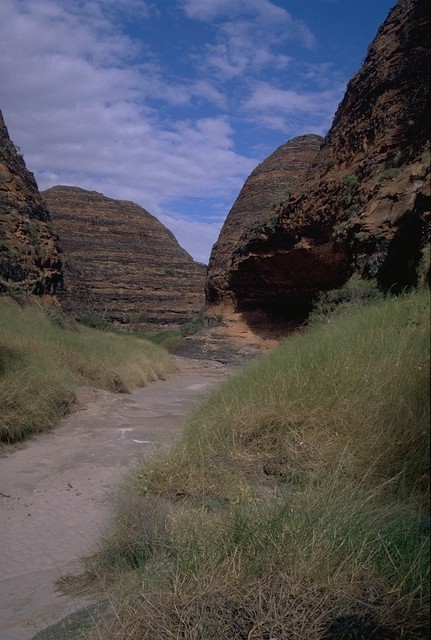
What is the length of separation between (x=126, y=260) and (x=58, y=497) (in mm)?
51372

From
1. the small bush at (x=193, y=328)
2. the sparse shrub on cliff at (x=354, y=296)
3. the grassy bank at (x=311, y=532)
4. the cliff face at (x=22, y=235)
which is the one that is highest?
the cliff face at (x=22, y=235)

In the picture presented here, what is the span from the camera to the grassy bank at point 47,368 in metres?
8.09

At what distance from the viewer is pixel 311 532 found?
274 cm

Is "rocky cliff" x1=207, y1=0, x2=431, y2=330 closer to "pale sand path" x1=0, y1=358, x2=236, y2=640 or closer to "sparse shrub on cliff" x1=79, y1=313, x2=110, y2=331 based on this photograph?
"pale sand path" x1=0, y1=358, x2=236, y2=640

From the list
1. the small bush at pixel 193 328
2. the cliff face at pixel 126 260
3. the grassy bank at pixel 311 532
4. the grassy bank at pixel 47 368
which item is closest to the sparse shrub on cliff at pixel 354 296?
the grassy bank at pixel 47 368

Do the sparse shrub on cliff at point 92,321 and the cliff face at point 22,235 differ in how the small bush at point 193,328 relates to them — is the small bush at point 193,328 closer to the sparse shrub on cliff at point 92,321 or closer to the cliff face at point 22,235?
the sparse shrub on cliff at point 92,321

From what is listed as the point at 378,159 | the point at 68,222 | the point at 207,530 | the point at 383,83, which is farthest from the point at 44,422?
the point at 68,222

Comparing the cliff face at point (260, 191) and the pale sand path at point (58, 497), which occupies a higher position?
the cliff face at point (260, 191)

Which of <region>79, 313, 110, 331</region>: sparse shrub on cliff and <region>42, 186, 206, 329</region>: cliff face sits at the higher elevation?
<region>42, 186, 206, 329</region>: cliff face

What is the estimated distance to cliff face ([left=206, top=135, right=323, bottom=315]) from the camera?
35125mm

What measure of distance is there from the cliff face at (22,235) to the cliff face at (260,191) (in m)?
12.4

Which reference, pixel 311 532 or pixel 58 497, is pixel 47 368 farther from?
pixel 311 532

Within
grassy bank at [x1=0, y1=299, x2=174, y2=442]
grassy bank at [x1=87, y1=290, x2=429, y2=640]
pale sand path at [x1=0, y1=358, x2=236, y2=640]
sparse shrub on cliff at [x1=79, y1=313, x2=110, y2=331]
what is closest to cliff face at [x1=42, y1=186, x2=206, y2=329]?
sparse shrub on cliff at [x1=79, y1=313, x2=110, y2=331]

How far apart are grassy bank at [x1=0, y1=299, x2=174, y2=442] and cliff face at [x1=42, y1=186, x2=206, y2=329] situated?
30613 millimetres
